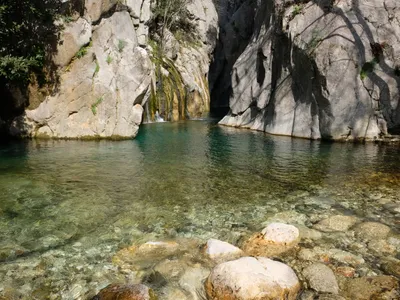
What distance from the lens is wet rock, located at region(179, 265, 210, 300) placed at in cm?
523

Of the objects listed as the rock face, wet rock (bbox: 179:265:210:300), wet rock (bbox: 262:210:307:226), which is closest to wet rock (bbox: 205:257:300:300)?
wet rock (bbox: 179:265:210:300)

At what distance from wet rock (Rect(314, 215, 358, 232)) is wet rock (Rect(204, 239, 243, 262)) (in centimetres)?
238

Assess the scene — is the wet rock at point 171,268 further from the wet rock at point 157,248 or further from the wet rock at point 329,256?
the wet rock at point 329,256

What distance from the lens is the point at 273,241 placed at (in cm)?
671

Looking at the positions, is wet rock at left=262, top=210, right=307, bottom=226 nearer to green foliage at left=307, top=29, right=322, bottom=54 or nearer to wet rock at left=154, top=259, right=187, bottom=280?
wet rock at left=154, top=259, right=187, bottom=280

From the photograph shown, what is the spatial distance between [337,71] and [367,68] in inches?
71.2

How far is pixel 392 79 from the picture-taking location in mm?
20984

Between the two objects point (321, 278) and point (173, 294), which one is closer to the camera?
point (173, 294)

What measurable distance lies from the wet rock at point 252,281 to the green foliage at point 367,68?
63.8 ft

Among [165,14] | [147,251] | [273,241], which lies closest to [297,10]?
[165,14]

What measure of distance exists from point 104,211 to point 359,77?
18962 mm

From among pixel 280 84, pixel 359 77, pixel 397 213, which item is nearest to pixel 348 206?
pixel 397 213

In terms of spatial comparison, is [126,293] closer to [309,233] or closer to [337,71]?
[309,233]

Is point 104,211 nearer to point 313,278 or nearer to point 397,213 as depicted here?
point 313,278
